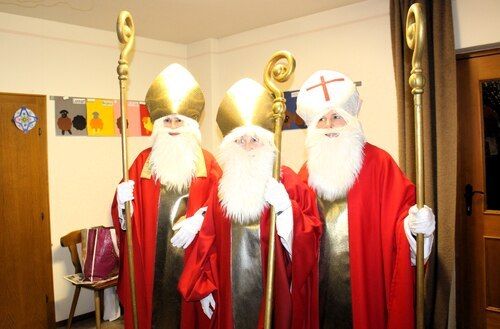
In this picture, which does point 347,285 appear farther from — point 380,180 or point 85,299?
point 85,299

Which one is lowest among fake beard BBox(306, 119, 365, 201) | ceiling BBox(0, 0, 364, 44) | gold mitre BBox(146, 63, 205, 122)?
fake beard BBox(306, 119, 365, 201)

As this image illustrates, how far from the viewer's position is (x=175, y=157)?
2.59m

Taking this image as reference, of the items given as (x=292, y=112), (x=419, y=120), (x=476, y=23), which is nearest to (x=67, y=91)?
(x=292, y=112)

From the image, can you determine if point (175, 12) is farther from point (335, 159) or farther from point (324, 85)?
point (335, 159)

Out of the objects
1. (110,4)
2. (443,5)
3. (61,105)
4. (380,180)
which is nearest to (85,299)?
(61,105)

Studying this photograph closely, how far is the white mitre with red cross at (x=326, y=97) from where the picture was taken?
220cm

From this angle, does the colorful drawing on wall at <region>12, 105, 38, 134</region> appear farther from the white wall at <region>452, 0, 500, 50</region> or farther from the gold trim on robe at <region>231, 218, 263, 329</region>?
the white wall at <region>452, 0, 500, 50</region>

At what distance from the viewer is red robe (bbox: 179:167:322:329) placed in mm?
2020

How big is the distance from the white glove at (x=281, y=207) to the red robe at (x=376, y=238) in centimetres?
31

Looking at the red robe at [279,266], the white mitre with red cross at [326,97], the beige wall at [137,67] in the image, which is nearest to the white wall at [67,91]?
the beige wall at [137,67]

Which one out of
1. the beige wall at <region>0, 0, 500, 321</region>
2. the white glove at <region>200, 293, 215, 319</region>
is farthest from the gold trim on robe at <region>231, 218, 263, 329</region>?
the beige wall at <region>0, 0, 500, 321</region>

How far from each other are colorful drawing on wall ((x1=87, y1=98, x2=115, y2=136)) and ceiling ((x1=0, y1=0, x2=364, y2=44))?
0.75 m

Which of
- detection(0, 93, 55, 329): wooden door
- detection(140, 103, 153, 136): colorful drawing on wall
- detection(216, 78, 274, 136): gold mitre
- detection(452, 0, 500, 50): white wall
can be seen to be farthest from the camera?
detection(140, 103, 153, 136): colorful drawing on wall

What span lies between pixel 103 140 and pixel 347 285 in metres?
3.09
